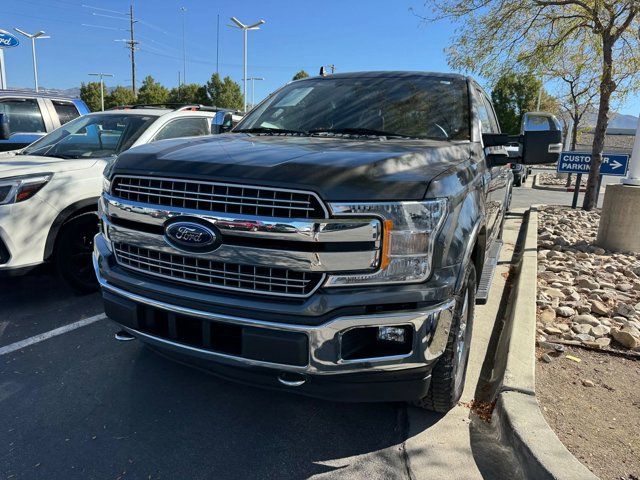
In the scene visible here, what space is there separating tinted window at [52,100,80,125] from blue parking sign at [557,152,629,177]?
30.2 ft

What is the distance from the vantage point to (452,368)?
8.59 ft

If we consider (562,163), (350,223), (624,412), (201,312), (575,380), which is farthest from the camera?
(562,163)

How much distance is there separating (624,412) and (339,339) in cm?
191

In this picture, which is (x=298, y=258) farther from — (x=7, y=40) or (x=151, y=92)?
(x=151, y=92)

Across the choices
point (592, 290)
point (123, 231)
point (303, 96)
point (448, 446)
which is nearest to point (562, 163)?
point (592, 290)

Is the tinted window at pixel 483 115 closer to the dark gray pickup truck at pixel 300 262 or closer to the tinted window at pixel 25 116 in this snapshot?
the dark gray pickup truck at pixel 300 262

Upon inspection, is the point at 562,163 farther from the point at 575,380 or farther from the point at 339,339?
the point at 339,339

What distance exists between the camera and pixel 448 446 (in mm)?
2715

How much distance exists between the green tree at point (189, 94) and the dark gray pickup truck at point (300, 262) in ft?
162

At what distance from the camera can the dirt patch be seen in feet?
8.14

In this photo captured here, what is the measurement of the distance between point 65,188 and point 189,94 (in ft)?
175

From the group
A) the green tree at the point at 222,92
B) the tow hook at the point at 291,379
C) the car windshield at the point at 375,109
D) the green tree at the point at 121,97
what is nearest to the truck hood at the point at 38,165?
the car windshield at the point at 375,109

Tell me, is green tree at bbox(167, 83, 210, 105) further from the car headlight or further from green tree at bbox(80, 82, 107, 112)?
the car headlight

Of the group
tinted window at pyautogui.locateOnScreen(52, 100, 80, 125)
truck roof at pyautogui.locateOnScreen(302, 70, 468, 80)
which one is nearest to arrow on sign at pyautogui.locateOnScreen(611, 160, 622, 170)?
truck roof at pyautogui.locateOnScreen(302, 70, 468, 80)
